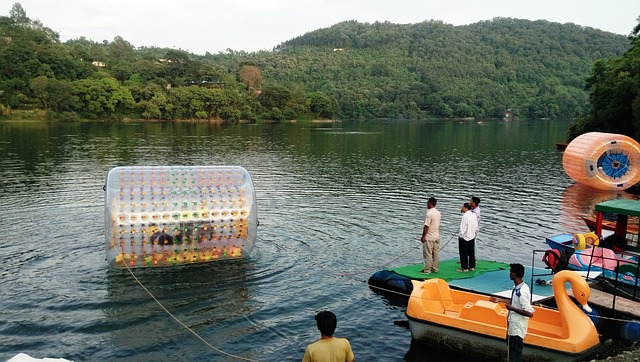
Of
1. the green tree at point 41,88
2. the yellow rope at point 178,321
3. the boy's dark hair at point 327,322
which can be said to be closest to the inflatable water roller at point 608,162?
the yellow rope at point 178,321

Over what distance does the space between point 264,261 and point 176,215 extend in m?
3.80

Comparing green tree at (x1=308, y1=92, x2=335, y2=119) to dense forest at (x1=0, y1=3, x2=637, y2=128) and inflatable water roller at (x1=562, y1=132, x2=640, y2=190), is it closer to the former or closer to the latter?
dense forest at (x1=0, y1=3, x2=637, y2=128)

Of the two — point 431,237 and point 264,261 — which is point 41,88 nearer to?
point 264,261

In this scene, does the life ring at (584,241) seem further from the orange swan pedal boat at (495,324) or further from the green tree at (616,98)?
the green tree at (616,98)

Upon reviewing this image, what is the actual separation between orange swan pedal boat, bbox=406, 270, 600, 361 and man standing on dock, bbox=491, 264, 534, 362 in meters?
1.23

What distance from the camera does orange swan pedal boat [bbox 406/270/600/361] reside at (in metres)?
11.1

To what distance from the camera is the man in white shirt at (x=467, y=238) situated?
52.2 feet

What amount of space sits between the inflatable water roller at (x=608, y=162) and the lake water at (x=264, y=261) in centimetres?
109

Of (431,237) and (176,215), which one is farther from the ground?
(176,215)

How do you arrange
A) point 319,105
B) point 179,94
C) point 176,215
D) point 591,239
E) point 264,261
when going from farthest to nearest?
point 319,105 → point 179,94 → point 264,261 → point 591,239 → point 176,215

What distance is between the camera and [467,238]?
1612cm

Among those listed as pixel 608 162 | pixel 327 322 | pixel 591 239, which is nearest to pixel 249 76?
pixel 608 162

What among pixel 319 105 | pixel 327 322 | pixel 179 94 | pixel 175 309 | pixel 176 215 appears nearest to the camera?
pixel 327 322

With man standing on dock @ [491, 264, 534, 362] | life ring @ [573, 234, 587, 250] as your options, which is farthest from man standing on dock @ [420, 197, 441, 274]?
man standing on dock @ [491, 264, 534, 362]
